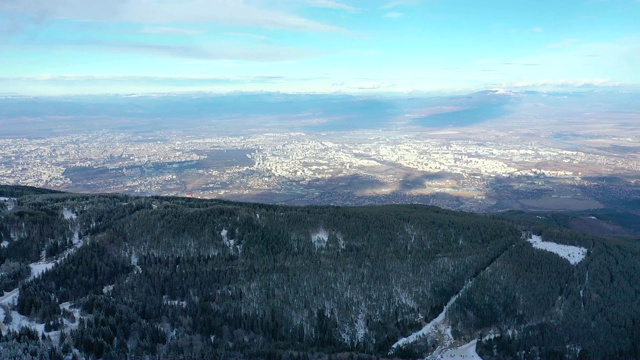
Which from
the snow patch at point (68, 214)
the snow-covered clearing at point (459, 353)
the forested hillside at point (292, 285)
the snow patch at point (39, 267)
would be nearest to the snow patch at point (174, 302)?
the forested hillside at point (292, 285)

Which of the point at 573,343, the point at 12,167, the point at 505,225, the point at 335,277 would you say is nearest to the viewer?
the point at 573,343

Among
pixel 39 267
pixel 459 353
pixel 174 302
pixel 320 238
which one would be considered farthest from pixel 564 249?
pixel 39 267

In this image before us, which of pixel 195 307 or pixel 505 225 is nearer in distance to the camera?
pixel 195 307

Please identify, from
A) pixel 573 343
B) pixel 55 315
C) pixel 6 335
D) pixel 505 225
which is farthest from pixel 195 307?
pixel 505 225

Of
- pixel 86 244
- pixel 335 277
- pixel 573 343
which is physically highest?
pixel 86 244

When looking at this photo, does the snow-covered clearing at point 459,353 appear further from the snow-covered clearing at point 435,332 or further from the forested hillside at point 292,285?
the snow-covered clearing at point 435,332

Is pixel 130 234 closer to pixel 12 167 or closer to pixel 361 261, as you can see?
pixel 361 261
